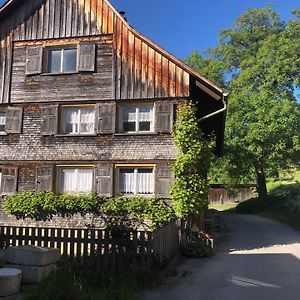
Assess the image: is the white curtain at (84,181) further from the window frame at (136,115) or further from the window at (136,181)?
the window frame at (136,115)

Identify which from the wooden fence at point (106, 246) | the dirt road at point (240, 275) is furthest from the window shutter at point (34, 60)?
the dirt road at point (240, 275)

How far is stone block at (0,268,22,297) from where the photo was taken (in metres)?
6.18

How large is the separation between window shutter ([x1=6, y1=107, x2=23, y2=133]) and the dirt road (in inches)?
351

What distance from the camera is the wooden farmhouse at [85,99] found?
1591 centimetres

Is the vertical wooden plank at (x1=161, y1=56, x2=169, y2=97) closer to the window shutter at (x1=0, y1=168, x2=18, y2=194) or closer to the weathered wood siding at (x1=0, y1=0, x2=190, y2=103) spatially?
the weathered wood siding at (x1=0, y1=0, x2=190, y2=103)

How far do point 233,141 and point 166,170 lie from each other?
1761 centimetres

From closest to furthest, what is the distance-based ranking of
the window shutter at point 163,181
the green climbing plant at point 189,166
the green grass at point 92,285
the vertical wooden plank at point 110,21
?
the green grass at point 92,285 → the green climbing plant at point 189,166 → the window shutter at point 163,181 → the vertical wooden plank at point 110,21

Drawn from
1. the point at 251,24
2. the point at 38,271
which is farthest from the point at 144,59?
the point at 251,24

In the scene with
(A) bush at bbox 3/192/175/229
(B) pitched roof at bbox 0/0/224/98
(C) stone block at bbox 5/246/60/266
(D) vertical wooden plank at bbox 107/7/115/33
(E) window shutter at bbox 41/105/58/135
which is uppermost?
(D) vertical wooden plank at bbox 107/7/115/33

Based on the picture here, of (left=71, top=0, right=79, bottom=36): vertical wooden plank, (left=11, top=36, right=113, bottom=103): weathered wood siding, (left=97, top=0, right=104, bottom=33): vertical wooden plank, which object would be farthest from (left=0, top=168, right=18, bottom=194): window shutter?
(left=97, top=0, right=104, bottom=33): vertical wooden plank

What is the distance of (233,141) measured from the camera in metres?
32.1

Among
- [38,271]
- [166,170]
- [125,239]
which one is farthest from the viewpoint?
[166,170]

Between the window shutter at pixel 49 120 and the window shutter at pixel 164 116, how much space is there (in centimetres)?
400

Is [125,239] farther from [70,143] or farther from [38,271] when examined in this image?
[70,143]
